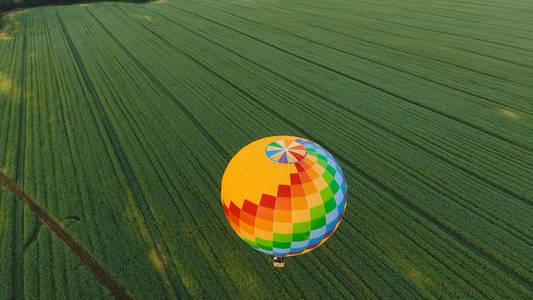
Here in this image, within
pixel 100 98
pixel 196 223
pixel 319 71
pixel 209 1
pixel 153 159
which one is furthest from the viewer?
pixel 209 1

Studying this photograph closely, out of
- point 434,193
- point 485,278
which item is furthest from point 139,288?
point 434,193

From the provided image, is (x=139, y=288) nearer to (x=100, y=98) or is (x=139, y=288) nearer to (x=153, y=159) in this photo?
(x=153, y=159)

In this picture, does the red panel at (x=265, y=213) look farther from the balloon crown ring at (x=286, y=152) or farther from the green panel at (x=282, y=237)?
the balloon crown ring at (x=286, y=152)

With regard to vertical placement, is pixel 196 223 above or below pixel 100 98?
below

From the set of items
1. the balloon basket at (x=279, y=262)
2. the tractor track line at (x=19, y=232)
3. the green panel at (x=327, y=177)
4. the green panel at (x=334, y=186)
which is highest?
the green panel at (x=327, y=177)

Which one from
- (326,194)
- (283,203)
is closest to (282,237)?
(283,203)

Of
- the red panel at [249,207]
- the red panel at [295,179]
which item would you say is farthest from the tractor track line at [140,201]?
the red panel at [295,179]
